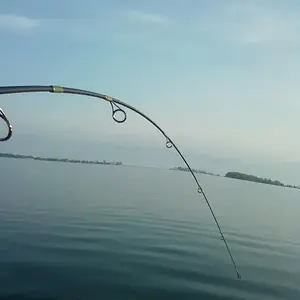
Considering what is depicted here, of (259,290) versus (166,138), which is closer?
(166,138)

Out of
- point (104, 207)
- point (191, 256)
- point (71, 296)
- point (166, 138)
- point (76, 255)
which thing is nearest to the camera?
point (166, 138)

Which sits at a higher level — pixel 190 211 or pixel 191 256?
pixel 190 211

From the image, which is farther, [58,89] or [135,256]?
[135,256]

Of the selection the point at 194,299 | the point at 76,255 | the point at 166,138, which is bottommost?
the point at 194,299

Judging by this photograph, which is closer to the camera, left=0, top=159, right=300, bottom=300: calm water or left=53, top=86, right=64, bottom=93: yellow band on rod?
left=53, top=86, right=64, bottom=93: yellow band on rod

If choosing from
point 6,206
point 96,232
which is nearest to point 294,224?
point 96,232

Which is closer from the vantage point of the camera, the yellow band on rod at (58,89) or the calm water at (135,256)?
the yellow band on rod at (58,89)

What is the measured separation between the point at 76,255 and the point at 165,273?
12.0 feet

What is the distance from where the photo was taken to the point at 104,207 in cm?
3144

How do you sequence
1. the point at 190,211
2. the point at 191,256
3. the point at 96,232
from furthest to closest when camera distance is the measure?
1. the point at 190,211
2. the point at 96,232
3. the point at 191,256

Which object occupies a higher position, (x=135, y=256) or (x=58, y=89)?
(x=58, y=89)

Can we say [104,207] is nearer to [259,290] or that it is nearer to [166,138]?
[259,290]

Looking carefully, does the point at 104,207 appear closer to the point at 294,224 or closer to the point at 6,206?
the point at 6,206

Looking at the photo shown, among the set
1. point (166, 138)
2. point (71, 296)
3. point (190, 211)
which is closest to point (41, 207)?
point (190, 211)
